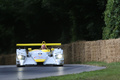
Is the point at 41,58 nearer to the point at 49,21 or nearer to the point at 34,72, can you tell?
the point at 34,72

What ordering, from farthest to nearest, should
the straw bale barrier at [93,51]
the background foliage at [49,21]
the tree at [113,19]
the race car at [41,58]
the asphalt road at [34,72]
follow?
1. the background foliage at [49,21]
2. the tree at [113,19]
3. the straw bale barrier at [93,51]
4. the race car at [41,58]
5. the asphalt road at [34,72]

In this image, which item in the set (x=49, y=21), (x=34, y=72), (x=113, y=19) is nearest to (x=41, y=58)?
(x=34, y=72)

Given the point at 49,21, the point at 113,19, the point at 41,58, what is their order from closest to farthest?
1. the point at 41,58
2. the point at 113,19
3. the point at 49,21

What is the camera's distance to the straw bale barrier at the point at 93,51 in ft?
84.9

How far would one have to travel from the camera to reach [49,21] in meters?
53.1

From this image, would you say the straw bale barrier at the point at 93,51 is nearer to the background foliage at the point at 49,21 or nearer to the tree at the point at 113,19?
the tree at the point at 113,19

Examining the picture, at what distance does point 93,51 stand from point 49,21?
921 inches

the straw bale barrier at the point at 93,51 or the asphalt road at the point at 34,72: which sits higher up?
the straw bale barrier at the point at 93,51

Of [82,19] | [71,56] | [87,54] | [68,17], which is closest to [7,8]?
[68,17]

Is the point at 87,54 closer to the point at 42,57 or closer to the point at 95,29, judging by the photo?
the point at 42,57

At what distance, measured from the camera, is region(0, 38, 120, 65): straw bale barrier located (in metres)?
25.9

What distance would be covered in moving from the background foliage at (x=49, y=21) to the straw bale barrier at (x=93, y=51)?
677 centimetres

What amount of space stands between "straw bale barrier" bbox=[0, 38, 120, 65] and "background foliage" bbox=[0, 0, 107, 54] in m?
6.77

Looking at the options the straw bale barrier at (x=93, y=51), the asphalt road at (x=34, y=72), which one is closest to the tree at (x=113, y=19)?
the straw bale barrier at (x=93, y=51)
